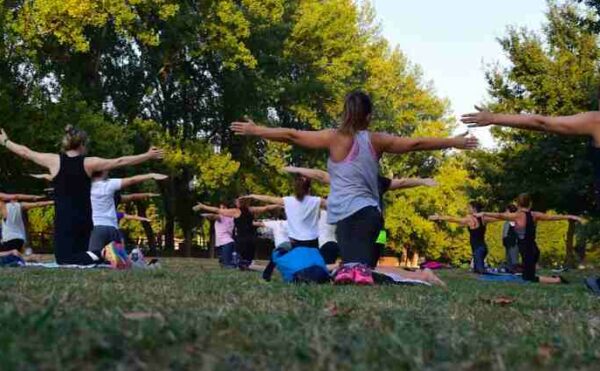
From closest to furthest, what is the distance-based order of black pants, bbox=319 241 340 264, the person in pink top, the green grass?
the green grass
black pants, bbox=319 241 340 264
the person in pink top

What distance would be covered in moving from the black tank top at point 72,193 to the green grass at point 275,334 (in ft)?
21.3

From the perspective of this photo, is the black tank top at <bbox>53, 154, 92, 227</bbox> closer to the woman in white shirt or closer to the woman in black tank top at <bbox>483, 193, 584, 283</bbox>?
the woman in white shirt

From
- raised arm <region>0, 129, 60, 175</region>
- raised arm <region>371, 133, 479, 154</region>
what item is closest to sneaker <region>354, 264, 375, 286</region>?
raised arm <region>371, 133, 479, 154</region>

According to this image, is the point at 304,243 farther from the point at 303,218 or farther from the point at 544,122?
the point at 544,122

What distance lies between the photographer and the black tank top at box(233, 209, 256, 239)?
21688mm

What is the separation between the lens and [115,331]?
10.5ft

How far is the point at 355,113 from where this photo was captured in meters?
9.07

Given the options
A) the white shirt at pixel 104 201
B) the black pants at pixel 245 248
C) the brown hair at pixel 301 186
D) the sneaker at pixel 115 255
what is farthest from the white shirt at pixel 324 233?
the black pants at pixel 245 248

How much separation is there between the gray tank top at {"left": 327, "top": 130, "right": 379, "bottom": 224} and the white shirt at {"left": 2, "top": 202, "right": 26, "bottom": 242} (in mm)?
10926

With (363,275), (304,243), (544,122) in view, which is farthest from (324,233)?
(544,122)

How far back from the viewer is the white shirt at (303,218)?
14531 mm

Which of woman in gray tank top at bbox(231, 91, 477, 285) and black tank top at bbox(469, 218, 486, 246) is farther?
black tank top at bbox(469, 218, 486, 246)

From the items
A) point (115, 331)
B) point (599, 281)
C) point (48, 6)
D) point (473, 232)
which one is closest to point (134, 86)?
point (48, 6)

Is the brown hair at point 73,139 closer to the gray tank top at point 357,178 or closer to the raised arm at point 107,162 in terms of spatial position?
the raised arm at point 107,162
